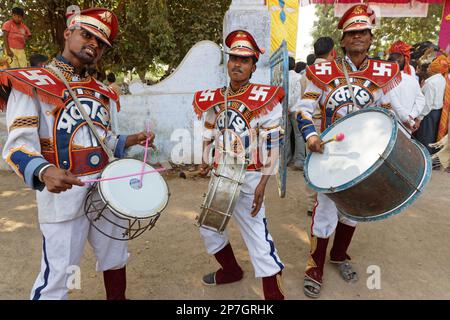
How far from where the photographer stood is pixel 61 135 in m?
2.11

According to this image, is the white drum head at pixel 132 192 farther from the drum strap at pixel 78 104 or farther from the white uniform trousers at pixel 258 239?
the white uniform trousers at pixel 258 239

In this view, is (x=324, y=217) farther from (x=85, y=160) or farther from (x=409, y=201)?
(x=85, y=160)

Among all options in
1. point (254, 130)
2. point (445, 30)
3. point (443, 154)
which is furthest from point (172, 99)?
point (445, 30)

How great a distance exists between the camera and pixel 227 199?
8.02 feet

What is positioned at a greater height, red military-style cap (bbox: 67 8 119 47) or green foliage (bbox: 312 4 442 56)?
green foliage (bbox: 312 4 442 56)

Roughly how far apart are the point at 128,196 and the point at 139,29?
28.1 feet

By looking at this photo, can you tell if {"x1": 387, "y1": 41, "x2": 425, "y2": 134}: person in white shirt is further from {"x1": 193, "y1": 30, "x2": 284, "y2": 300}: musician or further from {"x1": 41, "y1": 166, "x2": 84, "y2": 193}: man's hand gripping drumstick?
{"x1": 41, "y1": 166, "x2": 84, "y2": 193}: man's hand gripping drumstick

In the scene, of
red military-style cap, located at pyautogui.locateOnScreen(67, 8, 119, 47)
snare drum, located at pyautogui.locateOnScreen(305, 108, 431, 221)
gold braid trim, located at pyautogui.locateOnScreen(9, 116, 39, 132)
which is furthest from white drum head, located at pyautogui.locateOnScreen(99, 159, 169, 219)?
snare drum, located at pyautogui.locateOnScreen(305, 108, 431, 221)

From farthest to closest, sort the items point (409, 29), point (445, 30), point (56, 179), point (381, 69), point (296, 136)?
point (409, 29), point (445, 30), point (296, 136), point (381, 69), point (56, 179)

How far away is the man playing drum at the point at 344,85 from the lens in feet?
9.30

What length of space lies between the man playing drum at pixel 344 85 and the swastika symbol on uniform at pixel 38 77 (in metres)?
1.89

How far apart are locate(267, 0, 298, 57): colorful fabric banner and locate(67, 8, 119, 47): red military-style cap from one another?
6.82 metres

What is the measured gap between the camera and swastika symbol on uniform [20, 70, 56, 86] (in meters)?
2.00

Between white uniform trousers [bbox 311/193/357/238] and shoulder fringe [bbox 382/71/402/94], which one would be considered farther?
white uniform trousers [bbox 311/193/357/238]
